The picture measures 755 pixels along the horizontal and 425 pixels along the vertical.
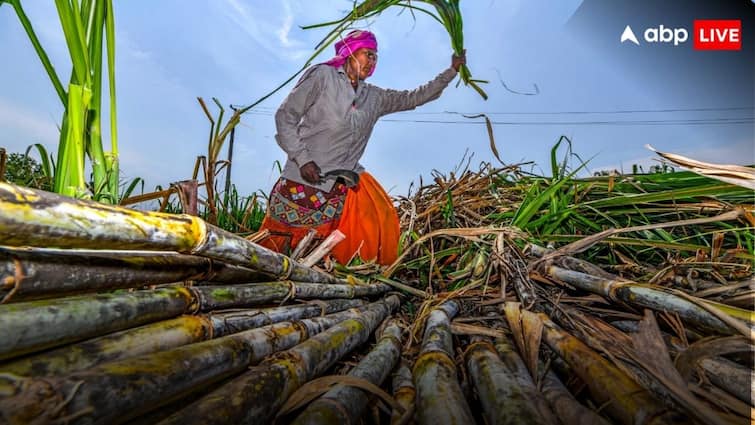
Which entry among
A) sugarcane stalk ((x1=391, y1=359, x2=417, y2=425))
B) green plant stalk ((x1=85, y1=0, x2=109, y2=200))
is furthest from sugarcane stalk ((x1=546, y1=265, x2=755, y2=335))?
green plant stalk ((x1=85, y1=0, x2=109, y2=200))

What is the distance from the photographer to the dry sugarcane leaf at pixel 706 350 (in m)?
0.66

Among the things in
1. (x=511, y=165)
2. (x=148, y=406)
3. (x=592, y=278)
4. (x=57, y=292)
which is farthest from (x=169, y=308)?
(x=511, y=165)

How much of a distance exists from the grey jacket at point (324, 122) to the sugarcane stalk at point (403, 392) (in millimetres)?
1976

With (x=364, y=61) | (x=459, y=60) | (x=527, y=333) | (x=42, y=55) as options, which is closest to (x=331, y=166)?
(x=364, y=61)

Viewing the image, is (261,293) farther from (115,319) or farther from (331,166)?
(331,166)

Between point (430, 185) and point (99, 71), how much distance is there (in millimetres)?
2443

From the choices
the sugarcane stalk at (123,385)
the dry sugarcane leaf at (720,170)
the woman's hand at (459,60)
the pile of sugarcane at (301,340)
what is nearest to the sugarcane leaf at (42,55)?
the pile of sugarcane at (301,340)

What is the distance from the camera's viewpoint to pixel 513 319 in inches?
44.6

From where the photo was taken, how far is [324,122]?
2.84 m

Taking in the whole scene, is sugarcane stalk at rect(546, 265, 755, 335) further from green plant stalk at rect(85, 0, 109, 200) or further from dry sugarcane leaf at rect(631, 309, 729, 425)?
green plant stalk at rect(85, 0, 109, 200)

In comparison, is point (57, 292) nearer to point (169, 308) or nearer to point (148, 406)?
point (169, 308)

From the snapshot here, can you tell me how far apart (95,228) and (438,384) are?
68 centimetres

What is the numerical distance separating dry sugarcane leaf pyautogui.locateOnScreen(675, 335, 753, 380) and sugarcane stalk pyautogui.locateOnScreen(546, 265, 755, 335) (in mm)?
34

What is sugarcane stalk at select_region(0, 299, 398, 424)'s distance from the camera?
400 mm
